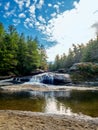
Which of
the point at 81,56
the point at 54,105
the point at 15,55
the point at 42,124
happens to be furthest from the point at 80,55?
the point at 42,124

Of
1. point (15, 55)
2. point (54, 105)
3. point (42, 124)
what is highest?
point (15, 55)

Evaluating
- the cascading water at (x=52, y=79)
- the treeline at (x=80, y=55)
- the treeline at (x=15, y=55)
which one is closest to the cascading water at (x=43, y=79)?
the cascading water at (x=52, y=79)

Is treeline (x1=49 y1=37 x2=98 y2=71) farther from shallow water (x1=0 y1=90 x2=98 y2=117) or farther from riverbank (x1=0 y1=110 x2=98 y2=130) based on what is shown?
riverbank (x1=0 y1=110 x2=98 y2=130)

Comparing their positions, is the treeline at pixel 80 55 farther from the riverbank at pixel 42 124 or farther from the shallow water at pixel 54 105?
the riverbank at pixel 42 124

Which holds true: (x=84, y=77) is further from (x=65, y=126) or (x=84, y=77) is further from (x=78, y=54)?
(x=78, y=54)

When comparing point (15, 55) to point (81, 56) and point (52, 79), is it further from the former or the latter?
point (81, 56)

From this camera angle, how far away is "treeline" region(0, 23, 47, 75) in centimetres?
5297

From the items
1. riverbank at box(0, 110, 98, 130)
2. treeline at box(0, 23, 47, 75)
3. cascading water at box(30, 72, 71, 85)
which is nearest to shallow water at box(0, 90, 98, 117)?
riverbank at box(0, 110, 98, 130)

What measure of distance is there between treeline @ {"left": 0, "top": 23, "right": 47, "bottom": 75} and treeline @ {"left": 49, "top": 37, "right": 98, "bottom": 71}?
1283 cm

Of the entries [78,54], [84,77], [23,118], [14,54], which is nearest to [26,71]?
[14,54]

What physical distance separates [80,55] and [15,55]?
5554 cm

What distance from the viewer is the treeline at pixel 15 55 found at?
5297 centimetres

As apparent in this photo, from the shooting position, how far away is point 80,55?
107 metres

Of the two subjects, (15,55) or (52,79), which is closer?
(52,79)
